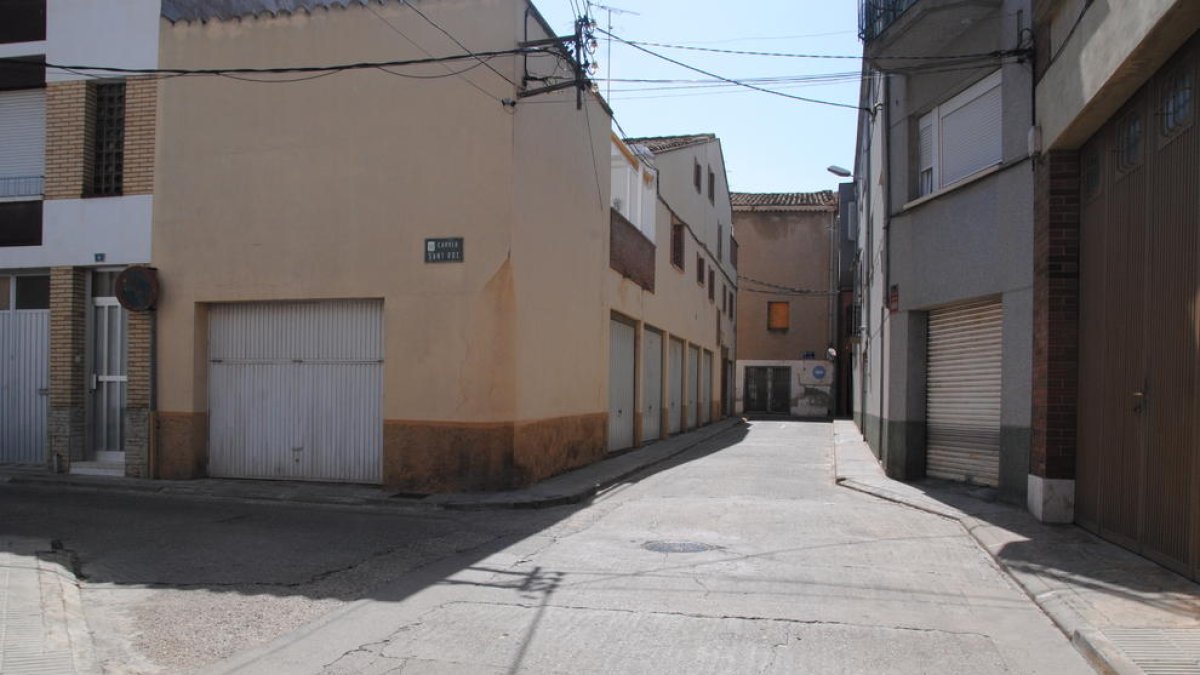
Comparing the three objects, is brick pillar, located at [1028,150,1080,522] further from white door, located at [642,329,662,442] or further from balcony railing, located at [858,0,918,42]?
white door, located at [642,329,662,442]

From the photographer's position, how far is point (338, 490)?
39.0 ft

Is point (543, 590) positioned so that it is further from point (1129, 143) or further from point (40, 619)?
point (1129, 143)

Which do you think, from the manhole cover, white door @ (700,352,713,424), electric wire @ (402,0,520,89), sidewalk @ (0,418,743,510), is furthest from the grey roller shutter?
white door @ (700,352,713,424)

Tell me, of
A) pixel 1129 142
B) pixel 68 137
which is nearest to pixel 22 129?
pixel 68 137

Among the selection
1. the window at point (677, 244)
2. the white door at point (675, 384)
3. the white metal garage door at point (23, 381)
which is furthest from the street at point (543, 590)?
the window at point (677, 244)

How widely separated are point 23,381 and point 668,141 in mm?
16892

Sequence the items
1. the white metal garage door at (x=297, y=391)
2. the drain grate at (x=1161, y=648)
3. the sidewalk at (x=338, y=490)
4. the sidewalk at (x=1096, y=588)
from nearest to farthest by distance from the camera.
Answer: the drain grate at (x=1161, y=648) < the sidewalk at (x=1096, y=588) < the sidewalk at (x=338, y=490) < the white metal garage door at (x=297, y=391)

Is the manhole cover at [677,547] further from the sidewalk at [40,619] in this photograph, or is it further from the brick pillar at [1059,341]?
the sidewalk at [40,619]

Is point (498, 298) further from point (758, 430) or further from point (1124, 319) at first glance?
point (758, 430)

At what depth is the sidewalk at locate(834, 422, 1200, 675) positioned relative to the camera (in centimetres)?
504

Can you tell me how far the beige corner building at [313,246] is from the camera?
11781 mm

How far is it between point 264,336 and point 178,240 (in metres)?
1.94

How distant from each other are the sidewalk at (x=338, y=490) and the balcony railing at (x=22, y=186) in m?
4.21

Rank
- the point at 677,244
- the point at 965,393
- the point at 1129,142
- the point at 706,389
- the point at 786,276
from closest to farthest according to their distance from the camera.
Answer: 1. the point at 1129,142
2. the point at 965,393
3. the point at 677,244
4. the point at 706,389
5. the point at 786,276
